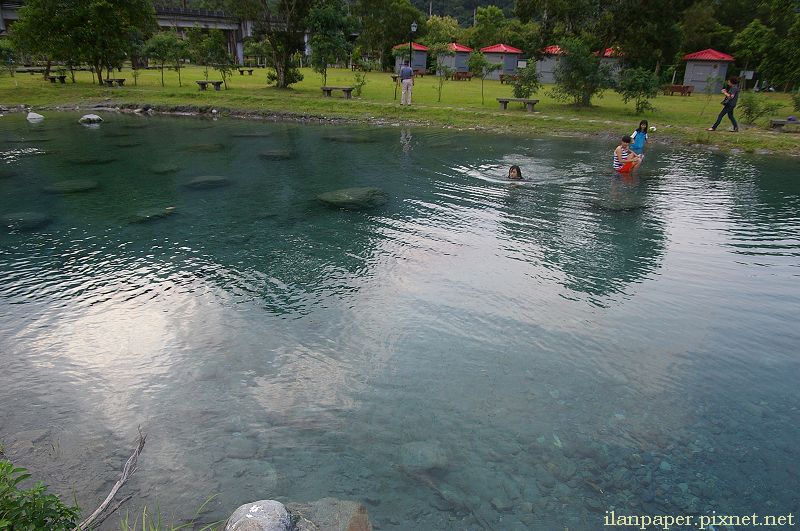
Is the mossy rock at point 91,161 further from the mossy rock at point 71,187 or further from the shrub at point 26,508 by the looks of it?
the shrub at point 26,508

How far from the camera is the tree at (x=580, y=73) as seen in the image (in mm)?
27641

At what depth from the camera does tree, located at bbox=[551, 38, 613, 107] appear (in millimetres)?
27641

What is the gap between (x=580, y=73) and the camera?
28.7 meters

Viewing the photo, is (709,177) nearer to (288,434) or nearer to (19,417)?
(288,434)

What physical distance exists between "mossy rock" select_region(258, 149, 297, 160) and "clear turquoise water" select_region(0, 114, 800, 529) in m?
4.99

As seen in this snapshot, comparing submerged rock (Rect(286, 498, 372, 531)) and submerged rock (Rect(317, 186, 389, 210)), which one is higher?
submerged rock (Rect(317, 186, 389, 210))

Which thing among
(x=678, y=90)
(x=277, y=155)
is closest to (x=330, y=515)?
(x=277, y=155)

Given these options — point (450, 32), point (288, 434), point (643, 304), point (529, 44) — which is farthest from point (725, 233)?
point (450, 32)

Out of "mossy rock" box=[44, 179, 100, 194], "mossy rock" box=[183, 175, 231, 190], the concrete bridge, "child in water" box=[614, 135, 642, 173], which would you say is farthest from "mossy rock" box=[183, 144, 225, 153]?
the concrete bridge

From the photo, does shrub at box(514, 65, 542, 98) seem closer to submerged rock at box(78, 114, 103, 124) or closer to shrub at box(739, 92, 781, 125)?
shrub at box(739, 92, 781, 125)

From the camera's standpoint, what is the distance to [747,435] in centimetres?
596

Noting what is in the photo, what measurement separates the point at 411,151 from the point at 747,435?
17.0 meters

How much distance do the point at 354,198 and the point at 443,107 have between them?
17.4 m

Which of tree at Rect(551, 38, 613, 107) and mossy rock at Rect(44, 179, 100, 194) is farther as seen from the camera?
tree at Rect(551, 38, 613, 107)
